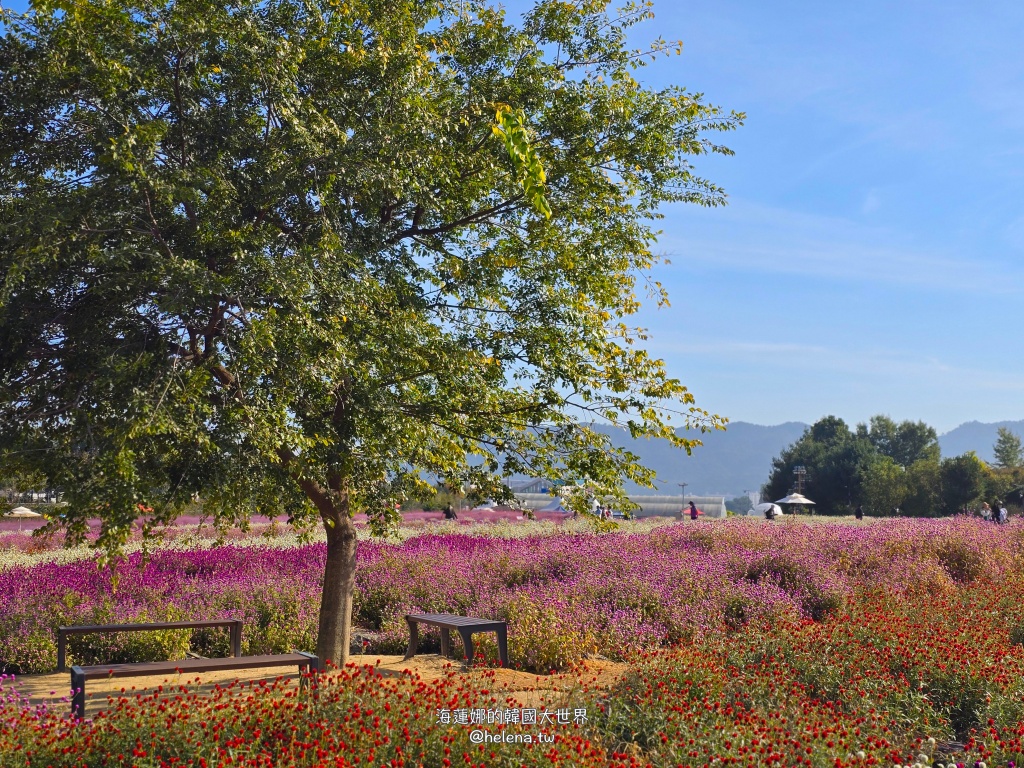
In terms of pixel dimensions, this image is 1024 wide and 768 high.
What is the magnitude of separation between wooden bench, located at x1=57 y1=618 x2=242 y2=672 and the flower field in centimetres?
28

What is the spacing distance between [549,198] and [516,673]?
4.85m

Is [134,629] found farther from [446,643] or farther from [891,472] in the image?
[891,472]

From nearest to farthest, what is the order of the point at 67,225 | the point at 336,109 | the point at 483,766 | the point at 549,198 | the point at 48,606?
1. the point at 483,766
2. the point at 67,225
3. the point at 336,109
4. the point at 549,198
5. the point at 48,606

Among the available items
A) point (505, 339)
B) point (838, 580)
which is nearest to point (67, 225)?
point (505, 339)

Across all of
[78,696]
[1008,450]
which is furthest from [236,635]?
[1008,450]

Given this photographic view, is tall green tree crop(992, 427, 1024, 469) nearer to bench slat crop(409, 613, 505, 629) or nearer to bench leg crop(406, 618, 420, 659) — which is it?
bench leg crop(406, 618, 420, 659)

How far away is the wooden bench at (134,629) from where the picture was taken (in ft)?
29.0

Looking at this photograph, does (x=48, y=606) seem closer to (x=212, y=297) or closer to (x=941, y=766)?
(x=212, y=297)

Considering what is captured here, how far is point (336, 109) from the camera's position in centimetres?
794

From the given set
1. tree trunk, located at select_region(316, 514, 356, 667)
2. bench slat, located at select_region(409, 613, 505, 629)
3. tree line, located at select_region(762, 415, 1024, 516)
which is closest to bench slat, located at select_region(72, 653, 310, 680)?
tree trunk, located at select_region(316, 514, 356, 667)

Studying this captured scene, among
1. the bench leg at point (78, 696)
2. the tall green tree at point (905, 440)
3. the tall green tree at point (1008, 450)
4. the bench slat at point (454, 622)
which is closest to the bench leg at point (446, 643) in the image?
the bench slat at point (454, 622)

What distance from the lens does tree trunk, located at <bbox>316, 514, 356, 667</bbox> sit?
352 inches

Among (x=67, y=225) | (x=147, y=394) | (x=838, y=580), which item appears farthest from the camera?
(x=838, y=580)

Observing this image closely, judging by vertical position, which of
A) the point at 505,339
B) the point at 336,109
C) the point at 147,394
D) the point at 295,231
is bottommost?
the point at 147,394
